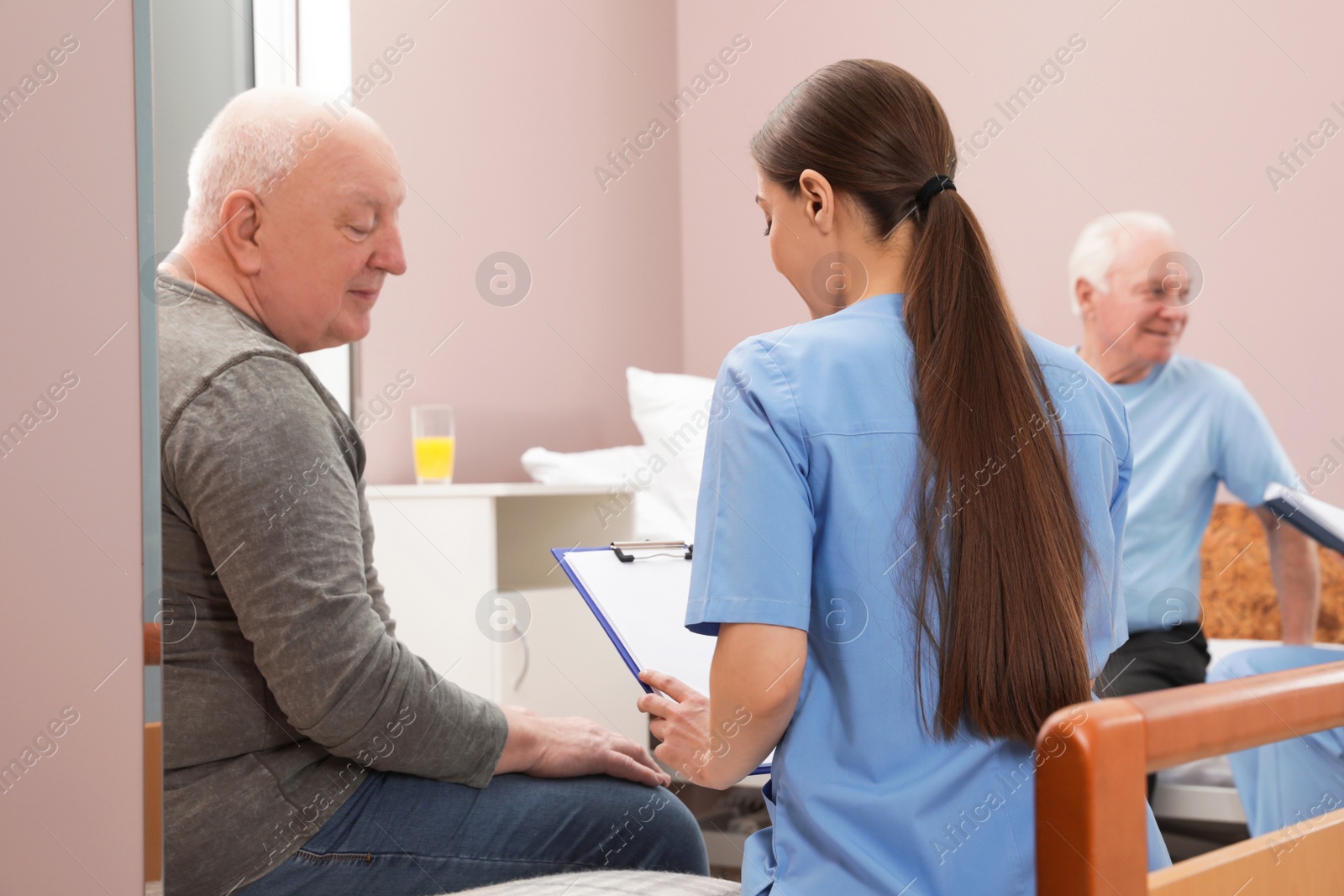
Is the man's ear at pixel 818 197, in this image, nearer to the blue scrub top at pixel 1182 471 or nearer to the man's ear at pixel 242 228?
the man's ear at pixel 242 228

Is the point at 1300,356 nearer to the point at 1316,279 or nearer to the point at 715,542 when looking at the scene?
the point at 1316,279

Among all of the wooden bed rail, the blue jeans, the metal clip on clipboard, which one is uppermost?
the metal clip on clipboard

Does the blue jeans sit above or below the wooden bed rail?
below

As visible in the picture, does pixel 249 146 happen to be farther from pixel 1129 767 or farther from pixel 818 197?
pixel 1129 767

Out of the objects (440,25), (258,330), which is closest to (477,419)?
(440,25)

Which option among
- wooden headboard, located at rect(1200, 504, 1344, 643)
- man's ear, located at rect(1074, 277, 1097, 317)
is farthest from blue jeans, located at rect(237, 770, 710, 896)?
wooden headboard, located at rect(1200, 504, 1344, 643)

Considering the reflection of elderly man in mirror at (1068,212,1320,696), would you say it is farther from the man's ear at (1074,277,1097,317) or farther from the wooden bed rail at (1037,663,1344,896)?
the wooden bed rail at (1037,663,1344,896)

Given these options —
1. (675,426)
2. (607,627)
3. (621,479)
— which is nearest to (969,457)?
(607,627)

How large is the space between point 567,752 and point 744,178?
205 centimetres

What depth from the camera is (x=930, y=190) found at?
28.0 inches

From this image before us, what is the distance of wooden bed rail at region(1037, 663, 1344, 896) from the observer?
417mm

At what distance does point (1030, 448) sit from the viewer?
0.66 meters

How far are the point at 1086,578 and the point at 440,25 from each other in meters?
1.68

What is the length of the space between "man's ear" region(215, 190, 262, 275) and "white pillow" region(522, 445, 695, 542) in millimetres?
1022
